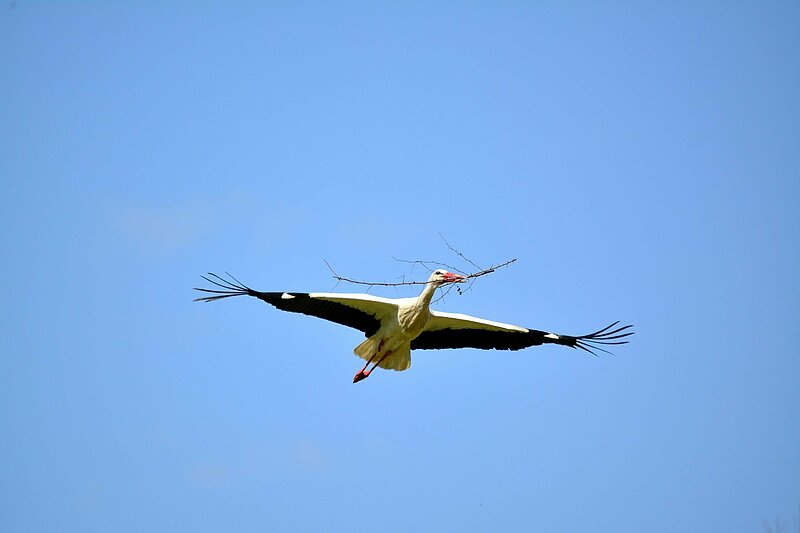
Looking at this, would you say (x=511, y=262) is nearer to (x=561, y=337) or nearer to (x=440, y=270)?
(x=440, y=270)

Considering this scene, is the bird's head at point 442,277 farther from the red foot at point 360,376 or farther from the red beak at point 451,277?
the red foot at point 360,376

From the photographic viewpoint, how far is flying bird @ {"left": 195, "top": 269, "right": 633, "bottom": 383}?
17.6 m

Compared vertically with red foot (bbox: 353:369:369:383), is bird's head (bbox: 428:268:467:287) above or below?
above

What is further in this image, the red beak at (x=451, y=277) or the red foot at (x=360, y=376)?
the red foot at (x=360, y=376)

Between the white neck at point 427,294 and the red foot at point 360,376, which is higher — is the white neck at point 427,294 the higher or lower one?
the higher one

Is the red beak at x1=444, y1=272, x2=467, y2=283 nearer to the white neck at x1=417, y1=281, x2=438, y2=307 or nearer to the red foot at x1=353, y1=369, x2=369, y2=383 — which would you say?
the white neck at x1=417, y1=281, x2=438, y2=307

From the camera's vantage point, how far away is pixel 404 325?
18062 millimetres

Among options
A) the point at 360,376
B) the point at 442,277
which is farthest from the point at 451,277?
the point at 360,376

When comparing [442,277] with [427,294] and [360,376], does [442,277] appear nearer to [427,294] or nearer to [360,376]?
[427,294]

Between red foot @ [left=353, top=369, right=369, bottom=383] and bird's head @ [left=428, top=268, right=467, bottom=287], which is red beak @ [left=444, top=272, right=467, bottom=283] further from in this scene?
red foot @ [left=353, top=369, right=369, bottom=383]

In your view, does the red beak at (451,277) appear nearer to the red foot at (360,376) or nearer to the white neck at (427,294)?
the white neck at (427,294)

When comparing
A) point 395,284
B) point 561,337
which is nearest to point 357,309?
point 395,284

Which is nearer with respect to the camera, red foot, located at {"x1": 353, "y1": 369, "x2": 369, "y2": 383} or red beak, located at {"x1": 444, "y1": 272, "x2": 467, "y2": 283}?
red beak, located at {"x1": 444, "y1": 272, "x2": 467, "y2": 283}

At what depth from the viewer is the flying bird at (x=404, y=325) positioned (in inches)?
695
